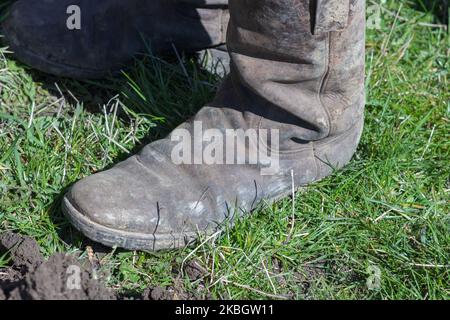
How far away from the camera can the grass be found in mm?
1975

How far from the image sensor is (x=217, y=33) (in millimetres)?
2572

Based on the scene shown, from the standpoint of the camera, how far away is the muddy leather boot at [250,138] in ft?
6.25

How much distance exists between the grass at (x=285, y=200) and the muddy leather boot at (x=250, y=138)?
0.07 meters

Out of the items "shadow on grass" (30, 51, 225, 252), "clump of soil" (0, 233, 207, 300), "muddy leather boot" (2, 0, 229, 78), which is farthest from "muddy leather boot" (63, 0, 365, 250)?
"muddy leather boot" (2, 0, 229, 78)

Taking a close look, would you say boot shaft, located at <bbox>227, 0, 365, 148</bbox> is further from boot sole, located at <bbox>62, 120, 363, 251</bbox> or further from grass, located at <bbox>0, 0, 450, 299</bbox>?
boot sole, located at <bbox>62, 120, 363, 251</bbox>

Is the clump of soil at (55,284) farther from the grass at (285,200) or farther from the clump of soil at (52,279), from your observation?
the grass at (285,200)

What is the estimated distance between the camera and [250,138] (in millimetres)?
2094

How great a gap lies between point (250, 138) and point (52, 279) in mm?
651

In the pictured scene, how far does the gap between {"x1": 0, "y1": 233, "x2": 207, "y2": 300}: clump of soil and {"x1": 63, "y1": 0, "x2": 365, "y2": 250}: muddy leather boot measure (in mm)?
123

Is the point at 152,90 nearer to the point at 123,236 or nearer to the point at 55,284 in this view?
the point at 123,236

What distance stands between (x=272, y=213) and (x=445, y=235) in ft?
1.45

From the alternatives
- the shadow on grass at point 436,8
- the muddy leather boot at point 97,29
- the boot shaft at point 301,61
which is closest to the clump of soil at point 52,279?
the boot shaft at point 301,61
